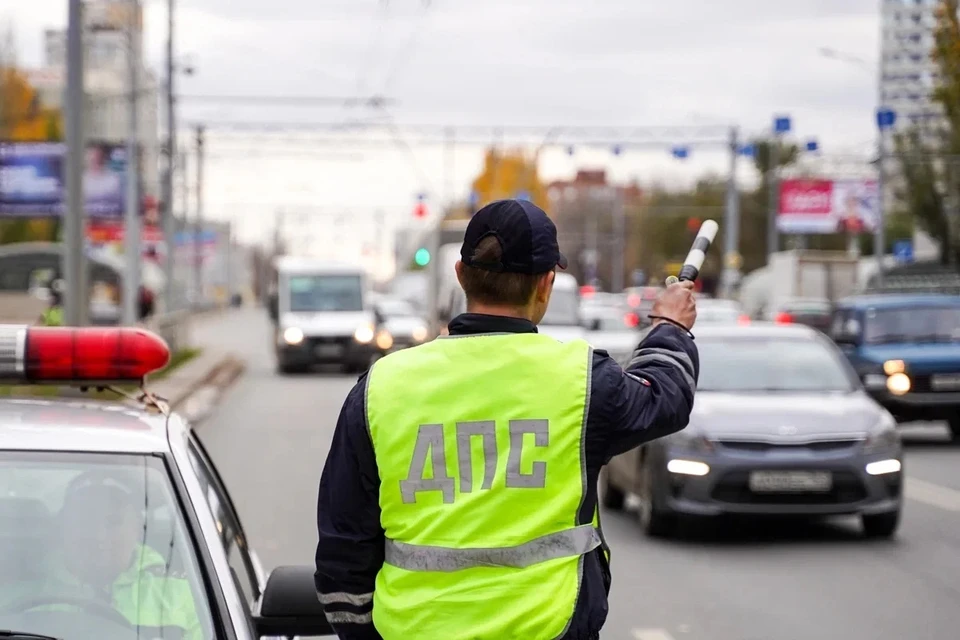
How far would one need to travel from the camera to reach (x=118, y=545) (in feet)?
14.0

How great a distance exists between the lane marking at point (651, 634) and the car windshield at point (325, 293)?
1194 inches

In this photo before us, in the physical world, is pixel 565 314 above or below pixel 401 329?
above

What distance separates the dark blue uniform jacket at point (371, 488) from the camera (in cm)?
321

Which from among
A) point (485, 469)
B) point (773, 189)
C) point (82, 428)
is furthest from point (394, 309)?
point (485, 469)

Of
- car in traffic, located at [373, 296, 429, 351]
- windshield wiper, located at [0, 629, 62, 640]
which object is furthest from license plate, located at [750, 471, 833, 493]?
car in traffic, located at [373, 296, 429, 351]

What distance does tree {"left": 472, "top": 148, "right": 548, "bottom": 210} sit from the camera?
342 feet

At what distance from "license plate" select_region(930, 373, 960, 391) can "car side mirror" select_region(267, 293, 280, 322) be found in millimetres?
21244

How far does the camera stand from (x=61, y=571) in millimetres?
4172

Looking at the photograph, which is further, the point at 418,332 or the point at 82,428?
the point at 418,332

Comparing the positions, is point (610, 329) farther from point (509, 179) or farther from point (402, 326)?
point (509, 179)

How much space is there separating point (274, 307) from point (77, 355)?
34365mm

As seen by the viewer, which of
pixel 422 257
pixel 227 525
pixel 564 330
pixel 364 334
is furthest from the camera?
pixel 364 334

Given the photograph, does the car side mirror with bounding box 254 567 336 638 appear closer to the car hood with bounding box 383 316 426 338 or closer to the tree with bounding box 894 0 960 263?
the car hood with bounding box 383 316 426 338

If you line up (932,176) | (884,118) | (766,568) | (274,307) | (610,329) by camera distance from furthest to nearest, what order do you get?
1. (932,176)
2. (884,118)
3. (274,307)
4. (610,329)
5. (766,568)
